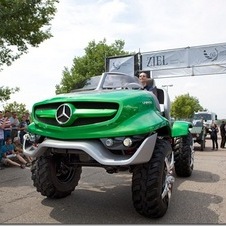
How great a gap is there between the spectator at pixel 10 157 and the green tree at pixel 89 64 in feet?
91.1

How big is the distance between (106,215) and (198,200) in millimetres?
1609

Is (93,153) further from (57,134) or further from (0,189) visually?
(0,189)

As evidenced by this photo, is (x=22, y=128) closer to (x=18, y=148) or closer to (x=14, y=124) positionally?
(x=14, y=124)

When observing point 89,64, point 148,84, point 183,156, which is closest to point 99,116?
point 148,84

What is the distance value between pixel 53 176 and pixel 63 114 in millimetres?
1230

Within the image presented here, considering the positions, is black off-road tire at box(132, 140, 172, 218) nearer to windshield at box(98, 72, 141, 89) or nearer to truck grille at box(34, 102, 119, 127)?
truck grille at box(34, 102, 119, 127)

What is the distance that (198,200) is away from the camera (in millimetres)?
4863

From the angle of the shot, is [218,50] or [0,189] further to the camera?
[218,50]

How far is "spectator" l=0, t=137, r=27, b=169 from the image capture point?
8247 millimetres

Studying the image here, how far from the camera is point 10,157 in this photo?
8.56 metres

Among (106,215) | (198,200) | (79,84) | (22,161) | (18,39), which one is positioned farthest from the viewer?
(18,39)

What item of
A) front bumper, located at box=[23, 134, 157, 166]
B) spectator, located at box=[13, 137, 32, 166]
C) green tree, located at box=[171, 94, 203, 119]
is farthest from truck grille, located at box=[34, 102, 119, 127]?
green tree, located at box=[171, 94, 203, 119]

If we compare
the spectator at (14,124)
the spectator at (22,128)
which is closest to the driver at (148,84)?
the spectator at (14,124)

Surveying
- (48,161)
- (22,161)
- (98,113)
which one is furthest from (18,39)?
(98,113)
